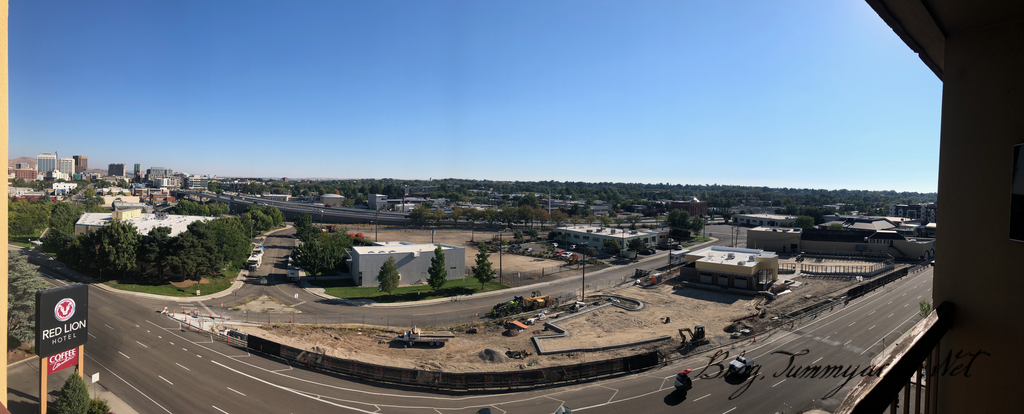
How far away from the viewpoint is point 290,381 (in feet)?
64.2

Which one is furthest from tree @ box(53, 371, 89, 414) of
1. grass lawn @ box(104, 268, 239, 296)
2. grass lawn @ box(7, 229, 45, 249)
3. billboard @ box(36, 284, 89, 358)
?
grass lawn @ box(7, 229, 45, 249)

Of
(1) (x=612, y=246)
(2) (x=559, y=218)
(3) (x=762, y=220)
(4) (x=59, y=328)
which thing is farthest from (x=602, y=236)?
(4) (x=59, y=328)

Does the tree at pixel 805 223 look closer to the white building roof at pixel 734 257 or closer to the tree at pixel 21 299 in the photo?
the white building roof at pixel 734 257

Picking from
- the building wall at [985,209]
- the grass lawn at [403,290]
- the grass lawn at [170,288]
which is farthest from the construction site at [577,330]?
the building wall at [985,209]

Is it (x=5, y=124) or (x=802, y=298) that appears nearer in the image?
(x=5, y=124)

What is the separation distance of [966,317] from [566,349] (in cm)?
2325

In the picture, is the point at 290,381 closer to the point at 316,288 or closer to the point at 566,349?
the point at 566,349

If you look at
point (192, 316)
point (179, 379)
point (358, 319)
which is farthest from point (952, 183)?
point (192, 316)

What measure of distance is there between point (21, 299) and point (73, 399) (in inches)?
405

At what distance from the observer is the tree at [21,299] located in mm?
20188

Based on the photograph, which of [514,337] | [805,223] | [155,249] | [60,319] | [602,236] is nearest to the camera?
[60,319]

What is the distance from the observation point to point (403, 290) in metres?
39.5

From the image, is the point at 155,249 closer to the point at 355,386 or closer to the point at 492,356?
the point at 355,386

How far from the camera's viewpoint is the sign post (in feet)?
51.7
